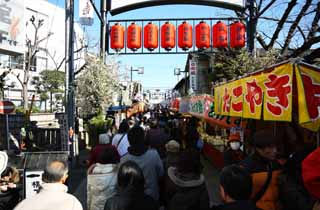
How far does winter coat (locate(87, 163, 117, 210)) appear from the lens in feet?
14.4

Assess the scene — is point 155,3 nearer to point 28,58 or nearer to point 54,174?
point 54,174

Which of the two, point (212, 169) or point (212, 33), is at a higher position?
point (212, 33)

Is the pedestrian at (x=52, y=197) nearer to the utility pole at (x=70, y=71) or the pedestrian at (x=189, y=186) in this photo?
the pedestrian at (x=189, y=186)

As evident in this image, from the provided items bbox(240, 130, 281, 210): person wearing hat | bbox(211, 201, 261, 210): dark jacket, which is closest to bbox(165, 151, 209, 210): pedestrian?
bbox(240, 130, 281, 210): person wearing hat

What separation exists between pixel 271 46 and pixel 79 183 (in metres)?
11.5

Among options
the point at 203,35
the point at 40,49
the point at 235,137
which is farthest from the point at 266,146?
the point at 40,49

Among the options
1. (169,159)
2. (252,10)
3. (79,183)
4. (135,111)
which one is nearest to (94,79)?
(135,111)

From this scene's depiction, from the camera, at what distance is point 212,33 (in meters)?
19.3

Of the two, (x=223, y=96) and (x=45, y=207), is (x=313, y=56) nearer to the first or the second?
(x=223, y=96)

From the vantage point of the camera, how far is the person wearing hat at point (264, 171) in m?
3.13

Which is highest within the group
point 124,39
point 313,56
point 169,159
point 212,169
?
point 124,39

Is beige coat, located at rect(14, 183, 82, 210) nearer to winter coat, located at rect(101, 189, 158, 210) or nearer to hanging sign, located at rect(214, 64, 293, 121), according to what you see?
winter coat, located at rect(101, 189, 158, 210)

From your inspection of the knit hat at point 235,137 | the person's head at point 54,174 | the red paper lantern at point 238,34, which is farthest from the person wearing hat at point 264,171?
the red paper lantern at point 238,34

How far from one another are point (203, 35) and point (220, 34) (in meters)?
0.86
